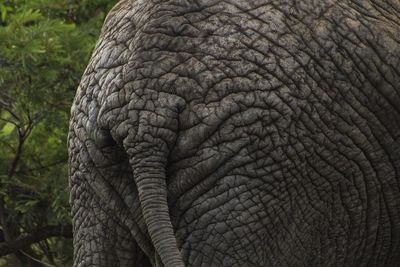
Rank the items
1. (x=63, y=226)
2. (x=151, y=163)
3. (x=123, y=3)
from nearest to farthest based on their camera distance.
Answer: (x=151, y=163), (x=123, y=3), (x=63, y=226)

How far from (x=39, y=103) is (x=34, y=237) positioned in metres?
1.07

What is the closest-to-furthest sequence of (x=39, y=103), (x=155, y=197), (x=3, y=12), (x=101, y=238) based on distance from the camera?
(x=155, y=197), (x=101, y=238), (x=39, y=103), (x=3, y=12)

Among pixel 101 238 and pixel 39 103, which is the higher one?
pixel 39 103

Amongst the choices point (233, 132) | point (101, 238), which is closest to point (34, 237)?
point (101, 238)

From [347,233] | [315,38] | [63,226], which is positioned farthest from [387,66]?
[63,226]

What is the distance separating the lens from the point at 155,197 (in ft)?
17.8

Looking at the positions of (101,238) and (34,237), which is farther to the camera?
(34,237)

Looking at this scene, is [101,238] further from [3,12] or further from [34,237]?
[3,12]

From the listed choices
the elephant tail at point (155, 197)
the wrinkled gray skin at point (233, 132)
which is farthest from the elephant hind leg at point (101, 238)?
the elephant tail at point (155, 197)

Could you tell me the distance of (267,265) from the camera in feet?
18.6

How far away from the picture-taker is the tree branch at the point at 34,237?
9070 millimetres

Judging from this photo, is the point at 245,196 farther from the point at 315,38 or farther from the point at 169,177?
the point at 315,38

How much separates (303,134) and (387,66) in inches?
26.8

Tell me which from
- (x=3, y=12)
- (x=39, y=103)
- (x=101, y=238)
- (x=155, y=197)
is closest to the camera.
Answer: (x=155, y=197)
